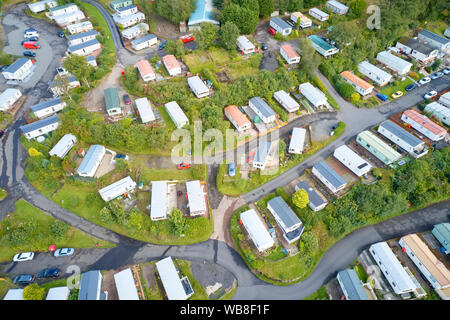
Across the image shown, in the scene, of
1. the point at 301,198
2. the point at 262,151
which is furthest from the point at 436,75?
the point at 301,198

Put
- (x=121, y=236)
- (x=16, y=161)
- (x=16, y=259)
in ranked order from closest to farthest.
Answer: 1. (x=16, y=259)
2. (x=121, y=236)
3. (x=16, y=161)

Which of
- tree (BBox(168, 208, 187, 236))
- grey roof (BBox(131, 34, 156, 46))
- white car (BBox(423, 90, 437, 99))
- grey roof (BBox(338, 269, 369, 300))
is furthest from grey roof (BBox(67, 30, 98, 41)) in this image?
white car (BBox(423, 90, 437, 99))

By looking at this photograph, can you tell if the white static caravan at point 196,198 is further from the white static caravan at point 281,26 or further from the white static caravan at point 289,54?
the white static caravan at point 281,26

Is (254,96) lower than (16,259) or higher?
higher

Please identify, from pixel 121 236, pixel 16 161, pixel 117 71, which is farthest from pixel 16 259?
pixel 117 71

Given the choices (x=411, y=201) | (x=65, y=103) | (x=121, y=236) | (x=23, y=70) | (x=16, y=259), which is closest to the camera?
(x=16, y=259)

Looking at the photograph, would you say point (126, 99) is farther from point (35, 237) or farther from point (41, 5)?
point (41, 5)

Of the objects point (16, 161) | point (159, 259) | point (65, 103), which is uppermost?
point (65, 103)

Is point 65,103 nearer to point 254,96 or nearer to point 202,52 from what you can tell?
point 202,52
